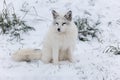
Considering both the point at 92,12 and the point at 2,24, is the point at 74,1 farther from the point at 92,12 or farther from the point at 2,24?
the point at 2,24

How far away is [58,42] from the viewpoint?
25.0 feet

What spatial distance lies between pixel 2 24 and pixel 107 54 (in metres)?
2.82

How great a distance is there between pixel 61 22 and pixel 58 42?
0.41 m

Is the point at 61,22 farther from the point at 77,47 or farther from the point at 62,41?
the point at 77,47

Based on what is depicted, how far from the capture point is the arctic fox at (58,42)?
24.6 ft

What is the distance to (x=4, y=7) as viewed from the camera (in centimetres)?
1052

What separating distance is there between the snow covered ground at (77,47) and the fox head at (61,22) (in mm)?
693

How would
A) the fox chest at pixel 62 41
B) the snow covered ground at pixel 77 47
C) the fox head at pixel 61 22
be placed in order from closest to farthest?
1. the snow covered ground at pixel 77 47
2. the fox head at pixel 61 22
3. the fox chest at pixel 62 41

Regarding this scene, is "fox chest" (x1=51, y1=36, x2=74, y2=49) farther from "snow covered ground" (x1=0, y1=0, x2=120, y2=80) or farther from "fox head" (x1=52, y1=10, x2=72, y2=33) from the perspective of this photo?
"snow covered ground" (x1=0, y1=0, x2=120, y2=80)

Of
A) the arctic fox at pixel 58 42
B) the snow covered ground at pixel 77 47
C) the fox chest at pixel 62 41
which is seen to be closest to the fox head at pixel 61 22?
the arctic fox at pixel 58 42

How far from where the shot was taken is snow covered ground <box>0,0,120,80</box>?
276 inches

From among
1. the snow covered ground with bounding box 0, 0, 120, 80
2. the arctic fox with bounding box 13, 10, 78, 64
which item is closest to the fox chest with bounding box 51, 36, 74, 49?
the arctic fox with bounding box 13, 10, 78, 64

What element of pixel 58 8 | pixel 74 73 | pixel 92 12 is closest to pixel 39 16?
pixel 58 8

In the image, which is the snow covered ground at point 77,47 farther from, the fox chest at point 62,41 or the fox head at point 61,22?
the fox head at point 61,22
